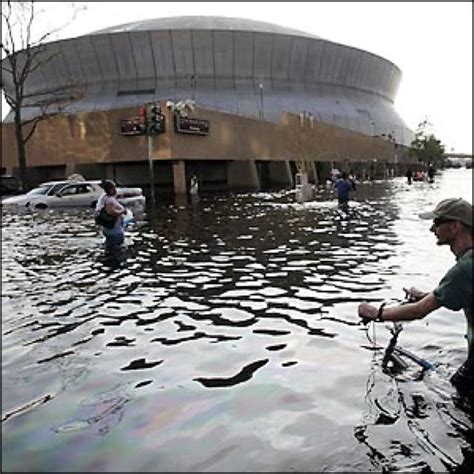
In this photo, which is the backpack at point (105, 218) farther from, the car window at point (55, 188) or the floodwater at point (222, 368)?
the car window at point (55, 188)

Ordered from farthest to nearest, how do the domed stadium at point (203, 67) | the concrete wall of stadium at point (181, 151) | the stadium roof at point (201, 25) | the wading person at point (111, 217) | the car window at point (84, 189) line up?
the stadium roof at point (201, 25)
the domed stadium at point (203, 67)
the concrete wall of stadium at point (181, 151)
the car window at point (84, 189)
the wading person at point (111, 217)

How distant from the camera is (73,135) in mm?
42281

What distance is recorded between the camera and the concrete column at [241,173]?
49469 millimetres

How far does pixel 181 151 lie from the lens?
3834 centimetres

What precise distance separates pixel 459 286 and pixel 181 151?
116ft

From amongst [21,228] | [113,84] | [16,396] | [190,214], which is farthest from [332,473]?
[113,84]

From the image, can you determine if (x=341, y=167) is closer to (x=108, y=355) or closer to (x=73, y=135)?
(x=73, y=135)

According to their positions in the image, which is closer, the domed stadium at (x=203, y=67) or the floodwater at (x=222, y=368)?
the floodwater at (x=222, y=368)

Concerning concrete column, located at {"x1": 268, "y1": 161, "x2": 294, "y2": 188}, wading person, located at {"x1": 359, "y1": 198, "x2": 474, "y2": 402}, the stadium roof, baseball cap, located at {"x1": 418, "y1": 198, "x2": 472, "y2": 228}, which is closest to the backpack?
wading person, located at {"x1": 359, "y1": 198, "x2": 474, "y2": 402}

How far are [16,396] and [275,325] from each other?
3118mm

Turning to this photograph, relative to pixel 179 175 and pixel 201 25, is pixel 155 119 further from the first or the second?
pixel 201 25

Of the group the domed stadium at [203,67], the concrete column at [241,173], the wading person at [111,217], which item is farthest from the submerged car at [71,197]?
the domed stadium at [203,67]

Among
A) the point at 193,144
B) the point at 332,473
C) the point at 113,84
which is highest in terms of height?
the point at 113,84

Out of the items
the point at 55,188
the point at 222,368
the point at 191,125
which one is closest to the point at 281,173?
the point at 191,125
